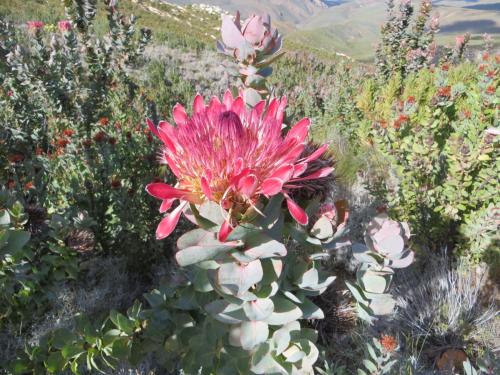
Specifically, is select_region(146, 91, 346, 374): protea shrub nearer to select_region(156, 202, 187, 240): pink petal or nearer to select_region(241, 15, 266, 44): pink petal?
select_region(156, 202, 187, 240): pink petal

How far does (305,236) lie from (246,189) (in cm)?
41

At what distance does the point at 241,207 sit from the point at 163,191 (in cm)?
25

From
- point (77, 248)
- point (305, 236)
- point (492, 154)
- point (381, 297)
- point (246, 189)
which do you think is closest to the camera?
point (246, 189)

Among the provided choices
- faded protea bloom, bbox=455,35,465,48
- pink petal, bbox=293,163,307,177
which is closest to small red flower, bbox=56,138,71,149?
pink petal, bbox=293,163,307,177

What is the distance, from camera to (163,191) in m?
0.99

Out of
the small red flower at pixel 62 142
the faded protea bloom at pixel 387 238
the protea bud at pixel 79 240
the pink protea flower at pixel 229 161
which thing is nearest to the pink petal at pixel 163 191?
the pink protea flower at pixel 229 161

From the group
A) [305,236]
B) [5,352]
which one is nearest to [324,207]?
[305,236]

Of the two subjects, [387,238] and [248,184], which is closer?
[248,184]

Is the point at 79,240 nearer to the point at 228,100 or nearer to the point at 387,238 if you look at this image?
the point at 228,100

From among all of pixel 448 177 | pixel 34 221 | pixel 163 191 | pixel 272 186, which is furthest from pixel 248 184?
pixel 448 177

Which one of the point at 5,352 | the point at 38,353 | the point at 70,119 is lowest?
the point at 5,352

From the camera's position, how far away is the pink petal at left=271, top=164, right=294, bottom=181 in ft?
3.15

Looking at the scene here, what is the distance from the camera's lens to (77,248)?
2.04 m

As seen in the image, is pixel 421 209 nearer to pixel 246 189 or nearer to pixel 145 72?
pixel 246 189
